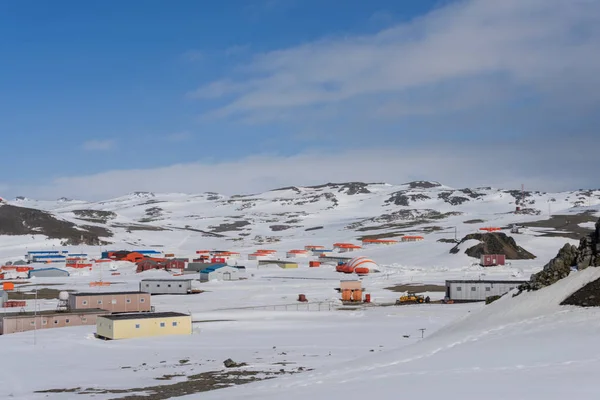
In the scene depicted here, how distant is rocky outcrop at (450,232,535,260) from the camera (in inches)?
4141

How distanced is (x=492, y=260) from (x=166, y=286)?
169ft

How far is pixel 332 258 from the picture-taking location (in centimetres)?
11906

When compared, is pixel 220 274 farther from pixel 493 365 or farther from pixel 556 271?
pixel 493 365

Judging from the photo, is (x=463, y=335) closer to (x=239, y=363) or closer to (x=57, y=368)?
(x=239, y=363)

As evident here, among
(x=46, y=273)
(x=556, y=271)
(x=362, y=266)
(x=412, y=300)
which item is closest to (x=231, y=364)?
(x=556, y=271)

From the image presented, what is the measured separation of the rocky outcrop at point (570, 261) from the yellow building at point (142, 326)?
77.5 ft

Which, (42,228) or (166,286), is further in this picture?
(42,228)

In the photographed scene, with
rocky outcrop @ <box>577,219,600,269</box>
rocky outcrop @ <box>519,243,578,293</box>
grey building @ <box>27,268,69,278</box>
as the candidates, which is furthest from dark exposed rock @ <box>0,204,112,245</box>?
rocky outcrop @ <box>577,219,600,269</box>

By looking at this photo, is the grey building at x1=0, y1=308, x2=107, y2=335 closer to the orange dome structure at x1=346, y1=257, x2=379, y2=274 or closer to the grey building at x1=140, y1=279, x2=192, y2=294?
the grey building at x1=140, y1=279, x2=192, y2=294

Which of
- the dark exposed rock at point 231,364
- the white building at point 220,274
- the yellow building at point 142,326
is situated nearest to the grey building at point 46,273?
the white building at point 220,274

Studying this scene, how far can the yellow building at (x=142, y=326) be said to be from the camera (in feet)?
137

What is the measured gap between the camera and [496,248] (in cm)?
10669

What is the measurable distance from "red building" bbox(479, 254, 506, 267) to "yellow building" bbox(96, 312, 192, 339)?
6521 cm

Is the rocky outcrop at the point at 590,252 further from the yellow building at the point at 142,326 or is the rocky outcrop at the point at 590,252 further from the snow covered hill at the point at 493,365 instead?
the yellow building at the point at 142,326
